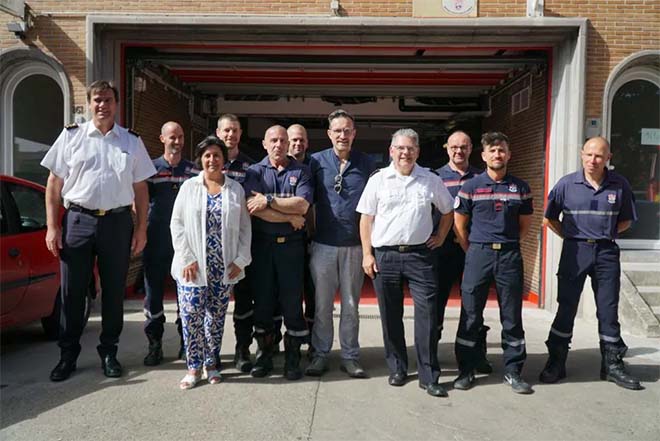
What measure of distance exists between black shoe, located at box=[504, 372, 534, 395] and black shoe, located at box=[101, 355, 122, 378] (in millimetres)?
3183

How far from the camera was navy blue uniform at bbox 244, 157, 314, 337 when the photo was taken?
4375 millimetres

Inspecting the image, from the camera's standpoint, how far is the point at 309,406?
12.7 ft

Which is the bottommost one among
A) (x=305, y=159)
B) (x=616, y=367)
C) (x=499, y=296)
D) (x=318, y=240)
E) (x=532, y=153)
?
(x=616, y=367)

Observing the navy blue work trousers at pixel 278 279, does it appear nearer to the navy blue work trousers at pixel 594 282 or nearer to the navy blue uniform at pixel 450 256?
the navy blue uniform at pixel 450 256

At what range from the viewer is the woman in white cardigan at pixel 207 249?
13.3ft

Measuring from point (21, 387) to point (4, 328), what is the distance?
2.53ft

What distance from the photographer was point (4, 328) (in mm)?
4762

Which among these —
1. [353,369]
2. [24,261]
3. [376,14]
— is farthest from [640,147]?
[24,261]

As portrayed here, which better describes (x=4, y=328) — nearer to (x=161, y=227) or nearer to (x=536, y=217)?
(x=161, y=227)

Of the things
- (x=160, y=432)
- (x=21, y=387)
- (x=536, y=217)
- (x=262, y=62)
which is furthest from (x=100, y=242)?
(x=536, y=217)

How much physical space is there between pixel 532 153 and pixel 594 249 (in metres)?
4.44

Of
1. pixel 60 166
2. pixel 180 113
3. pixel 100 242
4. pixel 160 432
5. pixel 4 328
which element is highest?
pixel 180 113

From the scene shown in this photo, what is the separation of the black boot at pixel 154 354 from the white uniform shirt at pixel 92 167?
4.23 ft

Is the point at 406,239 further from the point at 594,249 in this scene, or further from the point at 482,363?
the point at 594,249
